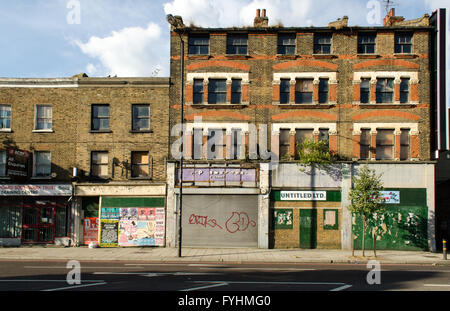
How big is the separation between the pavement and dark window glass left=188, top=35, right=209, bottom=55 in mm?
12796

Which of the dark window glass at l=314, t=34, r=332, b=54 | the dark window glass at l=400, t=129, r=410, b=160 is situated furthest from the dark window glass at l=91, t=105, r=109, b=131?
the dark window glass at l=400, t=129, r=410, b=160

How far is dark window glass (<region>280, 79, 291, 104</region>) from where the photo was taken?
2422cm

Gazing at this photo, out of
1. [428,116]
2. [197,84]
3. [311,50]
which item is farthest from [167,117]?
[428,116]

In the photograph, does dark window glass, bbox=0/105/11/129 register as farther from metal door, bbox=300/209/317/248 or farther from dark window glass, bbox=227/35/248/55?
metal door, bbox=300/209/317/248

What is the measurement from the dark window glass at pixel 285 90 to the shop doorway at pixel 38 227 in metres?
16.6

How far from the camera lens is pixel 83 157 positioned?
24.5 m

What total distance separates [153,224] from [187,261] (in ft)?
19.5

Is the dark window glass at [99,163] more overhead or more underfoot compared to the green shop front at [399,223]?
more overhead

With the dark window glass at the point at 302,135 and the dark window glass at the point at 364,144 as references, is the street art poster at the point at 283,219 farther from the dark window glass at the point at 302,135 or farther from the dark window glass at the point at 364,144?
the dark window glass at the point at 364,144

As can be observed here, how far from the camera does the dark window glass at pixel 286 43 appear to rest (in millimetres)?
24438

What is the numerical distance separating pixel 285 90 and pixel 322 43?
3931mm

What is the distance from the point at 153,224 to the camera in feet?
78.1

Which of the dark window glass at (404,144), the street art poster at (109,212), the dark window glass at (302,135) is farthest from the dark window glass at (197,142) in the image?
the dark window glass at (404,144)


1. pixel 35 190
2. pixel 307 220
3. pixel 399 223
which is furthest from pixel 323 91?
pixel 35 190
